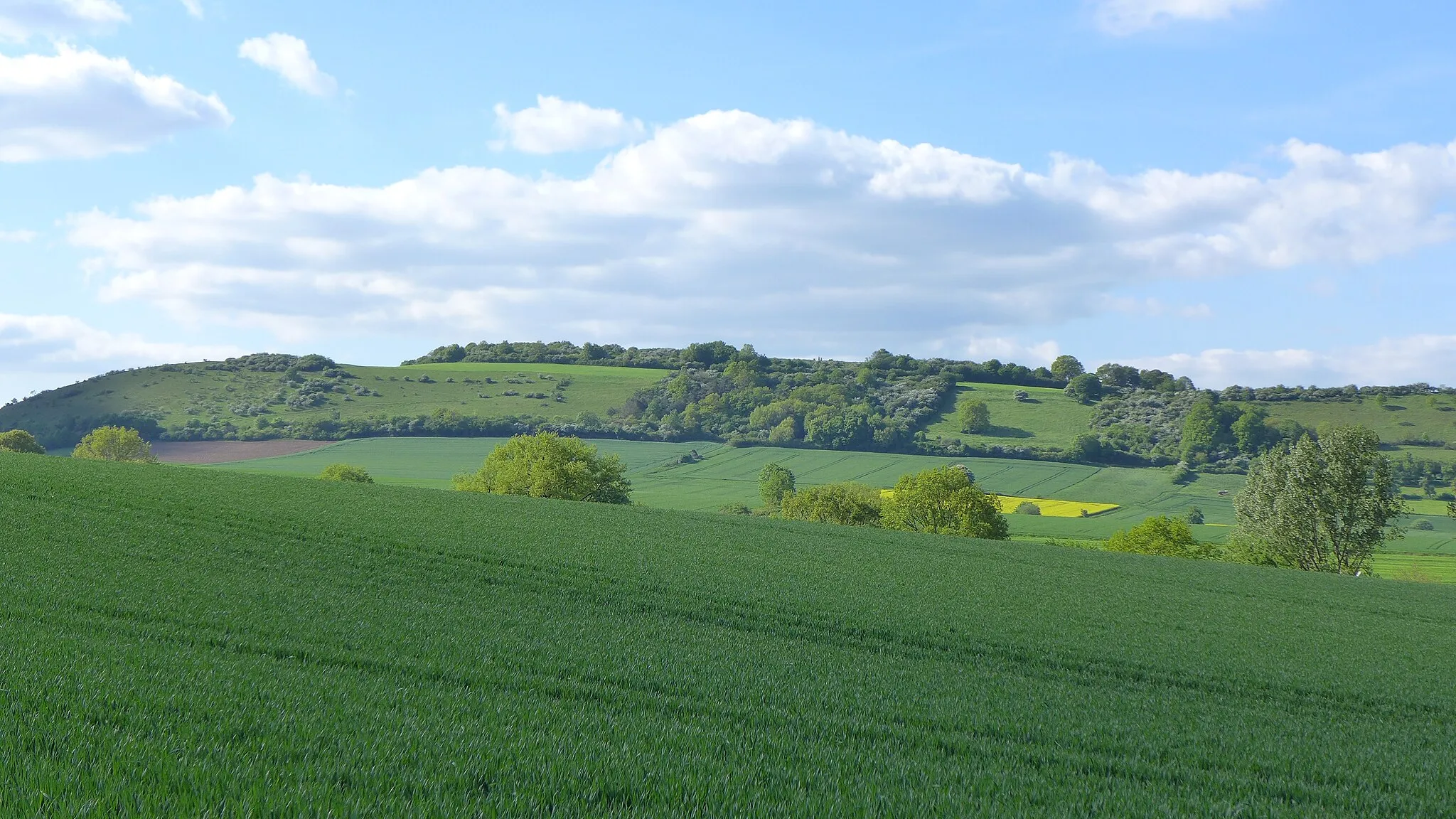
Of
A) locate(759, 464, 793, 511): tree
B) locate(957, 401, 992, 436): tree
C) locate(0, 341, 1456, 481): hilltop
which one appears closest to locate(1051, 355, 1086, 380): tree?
locate(0, 341, 1456, 481): hilltop

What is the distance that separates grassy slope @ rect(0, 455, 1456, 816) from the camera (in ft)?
27.8

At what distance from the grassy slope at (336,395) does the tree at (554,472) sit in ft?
196

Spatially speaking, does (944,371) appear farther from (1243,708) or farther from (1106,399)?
(1243,708)

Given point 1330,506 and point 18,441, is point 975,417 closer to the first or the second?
point 1330,506

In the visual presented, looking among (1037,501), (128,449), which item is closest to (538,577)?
(1037,501)

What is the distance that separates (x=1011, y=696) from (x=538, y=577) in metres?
14.9

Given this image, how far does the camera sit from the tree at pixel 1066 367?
191 meters

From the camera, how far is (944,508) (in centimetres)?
8062

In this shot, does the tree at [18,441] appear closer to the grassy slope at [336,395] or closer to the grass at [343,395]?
the grassy slope at [336,395]

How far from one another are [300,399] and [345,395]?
6.81 meters

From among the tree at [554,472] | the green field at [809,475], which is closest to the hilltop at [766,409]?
the green field at [809,475]

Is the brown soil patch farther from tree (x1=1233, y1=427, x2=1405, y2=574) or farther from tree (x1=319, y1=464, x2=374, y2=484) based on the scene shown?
tree (x1=1233, y1=427, x2=1405, y2=574)

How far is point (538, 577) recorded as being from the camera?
27.3 meters

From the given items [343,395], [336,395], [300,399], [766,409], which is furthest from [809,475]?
[300,399]
